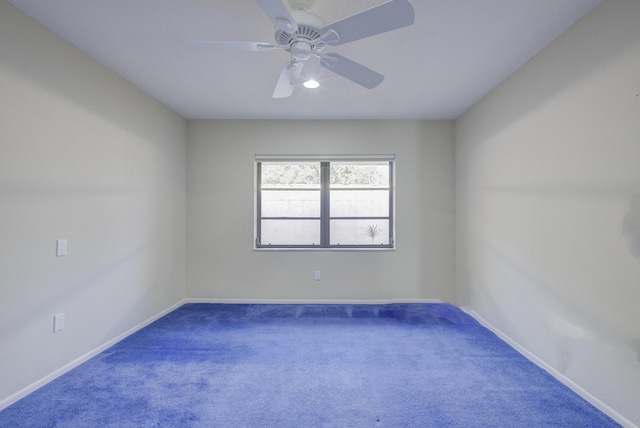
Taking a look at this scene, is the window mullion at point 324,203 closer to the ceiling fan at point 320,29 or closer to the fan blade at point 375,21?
the ceiling fan at point 320,29

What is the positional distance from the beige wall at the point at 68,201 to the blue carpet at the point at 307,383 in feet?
0.97

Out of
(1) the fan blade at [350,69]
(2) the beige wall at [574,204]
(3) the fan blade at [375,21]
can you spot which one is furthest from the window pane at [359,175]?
(3) the fan blade at [375,21]

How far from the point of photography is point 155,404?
6.07 feet

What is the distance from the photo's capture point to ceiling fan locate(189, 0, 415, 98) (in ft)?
4.50

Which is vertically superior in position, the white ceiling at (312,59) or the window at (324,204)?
the white ceiling at (312,59)

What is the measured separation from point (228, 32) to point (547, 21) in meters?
2.06

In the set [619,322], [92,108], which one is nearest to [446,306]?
[619,322]

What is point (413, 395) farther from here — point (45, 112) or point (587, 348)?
point (45, 112)

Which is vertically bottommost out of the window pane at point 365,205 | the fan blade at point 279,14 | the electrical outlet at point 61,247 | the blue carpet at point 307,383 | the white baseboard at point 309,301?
the blue carpet at point 307,383

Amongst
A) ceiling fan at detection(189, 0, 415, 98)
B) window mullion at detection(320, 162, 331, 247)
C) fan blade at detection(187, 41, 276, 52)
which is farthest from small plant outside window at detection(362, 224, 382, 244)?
fan blade at detection(187, 41, 276, 52)

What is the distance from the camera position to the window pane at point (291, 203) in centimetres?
401

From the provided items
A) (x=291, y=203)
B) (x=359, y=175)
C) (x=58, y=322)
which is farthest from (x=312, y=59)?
(x=58, y=322)

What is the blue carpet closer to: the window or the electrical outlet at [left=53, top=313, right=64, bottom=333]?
the electrical outlet at [left=53, top=313, right=64, bottom=333]

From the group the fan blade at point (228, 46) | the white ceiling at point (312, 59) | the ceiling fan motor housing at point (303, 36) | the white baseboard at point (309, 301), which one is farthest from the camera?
the white baseboard at point (309, 301)
